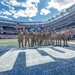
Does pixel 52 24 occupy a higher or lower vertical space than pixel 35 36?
higher

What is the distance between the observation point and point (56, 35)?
47.2ft

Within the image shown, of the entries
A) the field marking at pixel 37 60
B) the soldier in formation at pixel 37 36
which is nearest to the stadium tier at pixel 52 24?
the soldier in formation at pixel 37 36

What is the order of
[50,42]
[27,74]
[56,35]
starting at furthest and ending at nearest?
[50,42], [56,35], [27,74]

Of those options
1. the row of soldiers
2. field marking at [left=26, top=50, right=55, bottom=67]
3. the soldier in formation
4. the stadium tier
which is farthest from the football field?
the stadium tier

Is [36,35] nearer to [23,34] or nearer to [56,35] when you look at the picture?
[23,34]

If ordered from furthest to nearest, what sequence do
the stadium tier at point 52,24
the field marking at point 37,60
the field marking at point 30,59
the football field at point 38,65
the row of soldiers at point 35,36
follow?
the stadium tier at point 52,24
the row of soldiers at point 35,36
the field marking at point 37,60
the field marking at point 30,59
the football field at point 38,65

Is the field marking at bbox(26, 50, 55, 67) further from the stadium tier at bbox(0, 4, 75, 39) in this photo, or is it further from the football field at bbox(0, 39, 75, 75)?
the stadium tier at bbox(0, 4, 75, 39)

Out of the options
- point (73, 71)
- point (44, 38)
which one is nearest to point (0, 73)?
point (73, 71)

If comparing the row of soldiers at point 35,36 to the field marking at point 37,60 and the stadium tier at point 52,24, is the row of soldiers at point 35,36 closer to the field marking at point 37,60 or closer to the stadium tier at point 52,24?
the field marking at point 37,60

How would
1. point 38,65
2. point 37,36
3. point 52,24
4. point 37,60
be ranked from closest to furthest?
point 38,65 → point 37,60 → point 37,36 → point 52,24

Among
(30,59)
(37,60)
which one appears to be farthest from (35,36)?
(37,60)

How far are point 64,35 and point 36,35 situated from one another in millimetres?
3314

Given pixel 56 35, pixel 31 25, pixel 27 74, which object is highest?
pixel 31 25

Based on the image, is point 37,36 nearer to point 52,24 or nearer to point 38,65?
point 38,65
